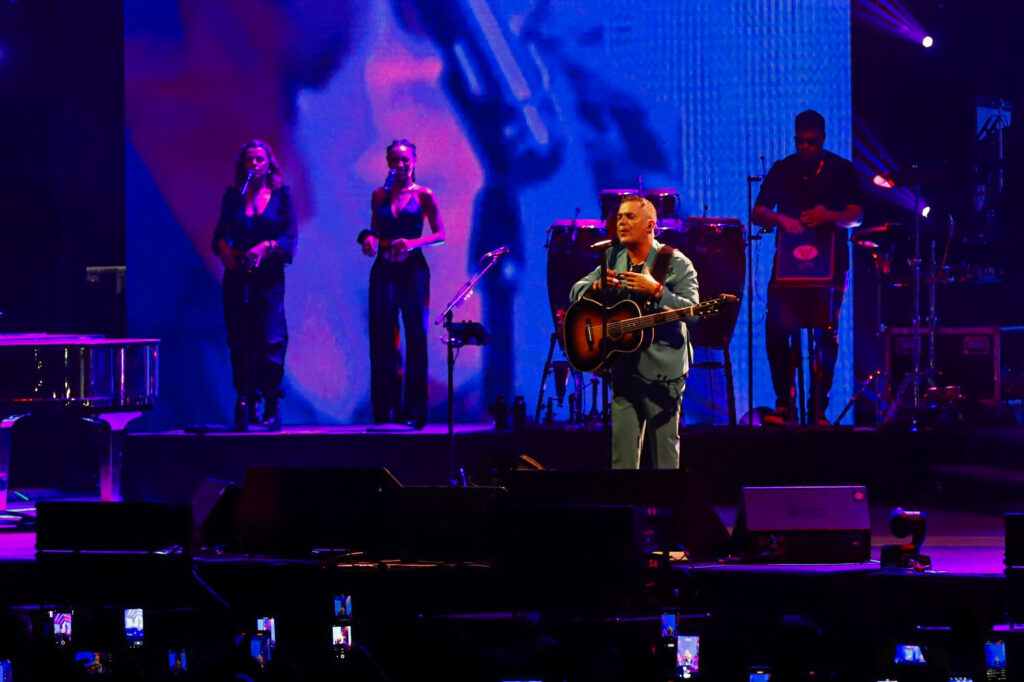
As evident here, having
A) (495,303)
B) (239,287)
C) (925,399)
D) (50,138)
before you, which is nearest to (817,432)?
(925,399)

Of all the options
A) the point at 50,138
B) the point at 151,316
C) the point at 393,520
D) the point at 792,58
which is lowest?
the point at 393,520

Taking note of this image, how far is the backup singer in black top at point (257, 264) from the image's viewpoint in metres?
9.92

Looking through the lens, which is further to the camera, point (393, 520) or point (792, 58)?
point (792, 58)

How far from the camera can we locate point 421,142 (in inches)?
461

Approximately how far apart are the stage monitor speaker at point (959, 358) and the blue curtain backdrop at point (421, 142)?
1214 millimetres

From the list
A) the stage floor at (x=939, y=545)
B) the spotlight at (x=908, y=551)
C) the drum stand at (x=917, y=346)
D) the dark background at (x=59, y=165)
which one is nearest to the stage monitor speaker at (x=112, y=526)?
the stage floor at (x=939, y=545)

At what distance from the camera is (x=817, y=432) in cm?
884

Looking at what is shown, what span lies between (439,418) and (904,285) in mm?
4417

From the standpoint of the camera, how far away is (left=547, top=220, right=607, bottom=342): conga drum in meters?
9.83

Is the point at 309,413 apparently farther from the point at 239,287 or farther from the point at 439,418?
the point at 239,287

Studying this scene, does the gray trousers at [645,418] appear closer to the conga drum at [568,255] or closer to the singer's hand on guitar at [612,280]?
the singer's hand on guitar at [612,280]

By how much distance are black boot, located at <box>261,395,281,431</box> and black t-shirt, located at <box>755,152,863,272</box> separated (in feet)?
13.9

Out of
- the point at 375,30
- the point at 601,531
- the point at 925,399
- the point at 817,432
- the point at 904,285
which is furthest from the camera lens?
the point at 375,30

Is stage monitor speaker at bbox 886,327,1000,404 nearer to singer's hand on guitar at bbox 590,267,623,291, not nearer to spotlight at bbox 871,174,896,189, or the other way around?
spotlight at bbox 871,174,896,189
